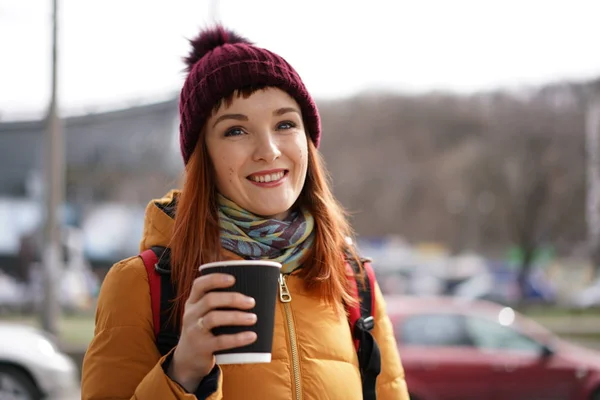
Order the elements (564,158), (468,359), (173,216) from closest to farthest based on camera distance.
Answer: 1. (173,216)
2. (468,359)
3. (564,158)

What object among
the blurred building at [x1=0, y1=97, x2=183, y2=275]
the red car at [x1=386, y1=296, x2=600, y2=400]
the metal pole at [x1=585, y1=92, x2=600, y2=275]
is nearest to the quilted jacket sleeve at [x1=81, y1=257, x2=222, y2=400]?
the red car at [x1=386, y1=296, x2=600, y2=400]

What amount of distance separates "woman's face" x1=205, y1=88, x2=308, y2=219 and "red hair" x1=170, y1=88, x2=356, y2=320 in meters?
0.04

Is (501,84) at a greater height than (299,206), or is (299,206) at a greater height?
(501,84)

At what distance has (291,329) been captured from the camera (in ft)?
6.11

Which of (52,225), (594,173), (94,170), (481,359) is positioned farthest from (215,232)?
(594,173)

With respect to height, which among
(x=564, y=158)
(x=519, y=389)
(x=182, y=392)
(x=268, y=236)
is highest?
(x=564, y=158)

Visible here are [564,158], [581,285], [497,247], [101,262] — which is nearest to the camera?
[101,262]

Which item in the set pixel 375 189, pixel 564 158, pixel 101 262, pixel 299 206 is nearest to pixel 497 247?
pixel 375 189

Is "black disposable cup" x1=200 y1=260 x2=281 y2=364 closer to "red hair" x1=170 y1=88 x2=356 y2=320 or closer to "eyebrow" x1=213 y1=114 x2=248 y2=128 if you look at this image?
"red hair" x1=170 y1=88 x2=356 y2=320

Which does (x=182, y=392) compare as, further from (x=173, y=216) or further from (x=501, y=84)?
(x=501, y=84)

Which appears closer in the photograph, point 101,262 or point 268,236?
point 268,236

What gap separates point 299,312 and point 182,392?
414mm

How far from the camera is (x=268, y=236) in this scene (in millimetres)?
1906

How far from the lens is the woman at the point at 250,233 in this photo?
1.75 m
